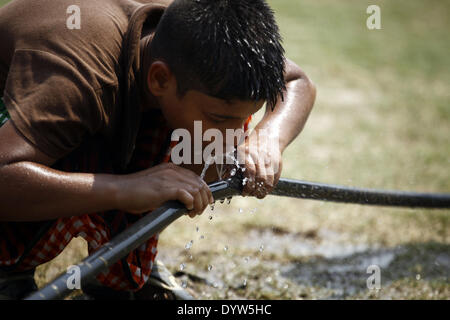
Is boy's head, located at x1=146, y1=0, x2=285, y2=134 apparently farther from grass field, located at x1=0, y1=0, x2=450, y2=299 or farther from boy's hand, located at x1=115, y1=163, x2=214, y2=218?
grass field, located at x1=0, y1=0, x2=450, y2=299

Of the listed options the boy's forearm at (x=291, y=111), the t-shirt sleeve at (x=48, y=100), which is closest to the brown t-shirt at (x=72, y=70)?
the t-shirt sleeve at (x=48, y=100)

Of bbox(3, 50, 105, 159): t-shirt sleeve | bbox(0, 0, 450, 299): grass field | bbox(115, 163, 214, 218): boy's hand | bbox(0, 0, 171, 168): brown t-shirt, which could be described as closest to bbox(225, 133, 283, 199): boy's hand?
bbox(115, 163, 214, 218): boy's hand

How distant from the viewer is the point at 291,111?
2.14 m

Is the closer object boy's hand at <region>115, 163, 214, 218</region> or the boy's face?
boy's hand at <region>115, 163, 214, 218</region>

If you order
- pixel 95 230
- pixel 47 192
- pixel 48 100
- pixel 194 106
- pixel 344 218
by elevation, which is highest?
pixel 48 100

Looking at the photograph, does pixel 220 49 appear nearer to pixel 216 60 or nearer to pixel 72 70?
pixel 216 60

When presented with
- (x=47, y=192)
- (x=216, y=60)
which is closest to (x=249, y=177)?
(x=216, y=60)

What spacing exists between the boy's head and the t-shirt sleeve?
0.28 m

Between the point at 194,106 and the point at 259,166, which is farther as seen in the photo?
the point at 259,166

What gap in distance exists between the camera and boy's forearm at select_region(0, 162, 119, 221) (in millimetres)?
1462

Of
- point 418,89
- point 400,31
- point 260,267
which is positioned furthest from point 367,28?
point 260,267

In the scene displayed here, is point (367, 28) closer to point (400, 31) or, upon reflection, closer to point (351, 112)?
point (400, 31)

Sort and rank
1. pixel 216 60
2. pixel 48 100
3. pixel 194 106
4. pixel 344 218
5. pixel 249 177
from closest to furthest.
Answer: pixel 48 100
pixel 216 60
pixel 194 106
pixel 249 177
pixel 344 218

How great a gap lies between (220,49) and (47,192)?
65 centimetres
